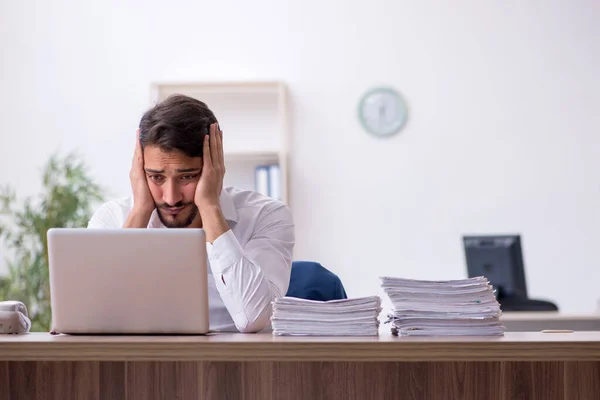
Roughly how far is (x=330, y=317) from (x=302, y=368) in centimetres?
16

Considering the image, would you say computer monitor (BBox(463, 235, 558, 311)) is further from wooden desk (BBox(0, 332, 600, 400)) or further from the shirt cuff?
wooden desk (BBox(0, 332, 600, 400))

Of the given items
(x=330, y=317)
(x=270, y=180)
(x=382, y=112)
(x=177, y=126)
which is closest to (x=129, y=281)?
(x=330, y=317)

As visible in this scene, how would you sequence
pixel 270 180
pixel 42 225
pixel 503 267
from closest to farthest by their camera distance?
pixel 503 267 < pixel 42 225 < pixel 270 180

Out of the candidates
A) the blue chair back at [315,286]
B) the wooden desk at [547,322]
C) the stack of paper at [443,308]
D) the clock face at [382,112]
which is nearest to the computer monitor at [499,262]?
the wooden desk at [547,322]

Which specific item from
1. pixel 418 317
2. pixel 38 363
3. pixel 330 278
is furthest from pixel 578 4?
pixel 38 363

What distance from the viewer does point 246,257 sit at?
2.38 meters

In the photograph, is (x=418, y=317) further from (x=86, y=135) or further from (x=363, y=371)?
(x=86, y=135)

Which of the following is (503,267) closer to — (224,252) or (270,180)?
(270,180)

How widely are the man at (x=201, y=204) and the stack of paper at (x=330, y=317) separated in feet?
1.54

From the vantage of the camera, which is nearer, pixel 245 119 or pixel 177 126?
pixel 177 126

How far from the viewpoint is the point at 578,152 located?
5344 mm

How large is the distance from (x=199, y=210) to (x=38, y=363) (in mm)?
774

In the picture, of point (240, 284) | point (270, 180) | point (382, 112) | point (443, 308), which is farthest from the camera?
point (382, 112)

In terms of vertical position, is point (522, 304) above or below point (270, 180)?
below
